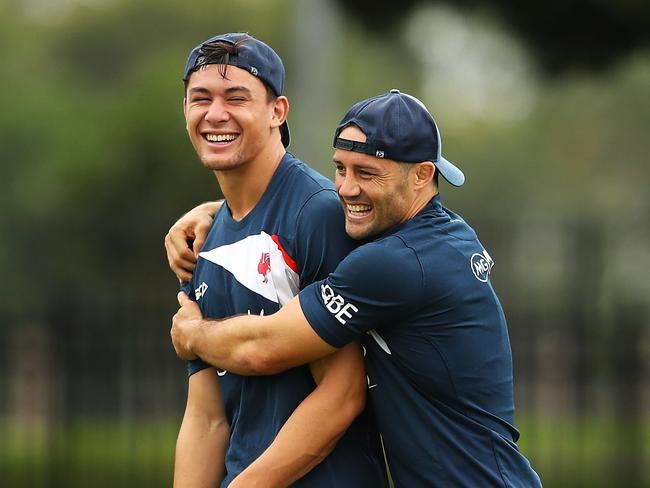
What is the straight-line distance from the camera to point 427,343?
4.11m

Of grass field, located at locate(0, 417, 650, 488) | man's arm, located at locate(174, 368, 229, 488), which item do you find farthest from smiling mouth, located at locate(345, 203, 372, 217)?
grass field, located at locate(0, 417, 650, 488)

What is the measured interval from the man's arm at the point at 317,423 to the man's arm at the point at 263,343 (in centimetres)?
12

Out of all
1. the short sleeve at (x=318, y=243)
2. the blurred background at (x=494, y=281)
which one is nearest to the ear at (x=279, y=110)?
the short sleeve at (x=318, y=243)

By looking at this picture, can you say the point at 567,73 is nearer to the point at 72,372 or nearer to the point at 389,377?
the point at 72,372

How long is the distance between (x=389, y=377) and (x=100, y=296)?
6914 millimetres

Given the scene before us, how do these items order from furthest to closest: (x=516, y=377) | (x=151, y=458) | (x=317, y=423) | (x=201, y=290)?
1. (x=516, y=377)
2. (x=151, y=458)
3. (x=201, y=290)
4. (x=317, y=423)

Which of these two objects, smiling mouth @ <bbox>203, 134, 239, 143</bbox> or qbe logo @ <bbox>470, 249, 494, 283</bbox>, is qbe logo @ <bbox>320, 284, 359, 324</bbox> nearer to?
qbe logo @ <bbox>470, 249, 494, 283</bbox>

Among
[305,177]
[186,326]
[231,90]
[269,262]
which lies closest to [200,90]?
[231,90]

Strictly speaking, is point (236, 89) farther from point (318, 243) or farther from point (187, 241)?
point (187, 241)

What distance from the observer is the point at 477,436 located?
416 centimetres

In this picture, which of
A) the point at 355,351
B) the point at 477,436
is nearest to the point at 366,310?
the point at 355,351

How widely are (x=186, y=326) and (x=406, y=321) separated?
86cm

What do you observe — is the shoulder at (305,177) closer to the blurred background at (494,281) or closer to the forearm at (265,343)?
the forearm at (265,343)

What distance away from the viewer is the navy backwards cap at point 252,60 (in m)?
4.29
